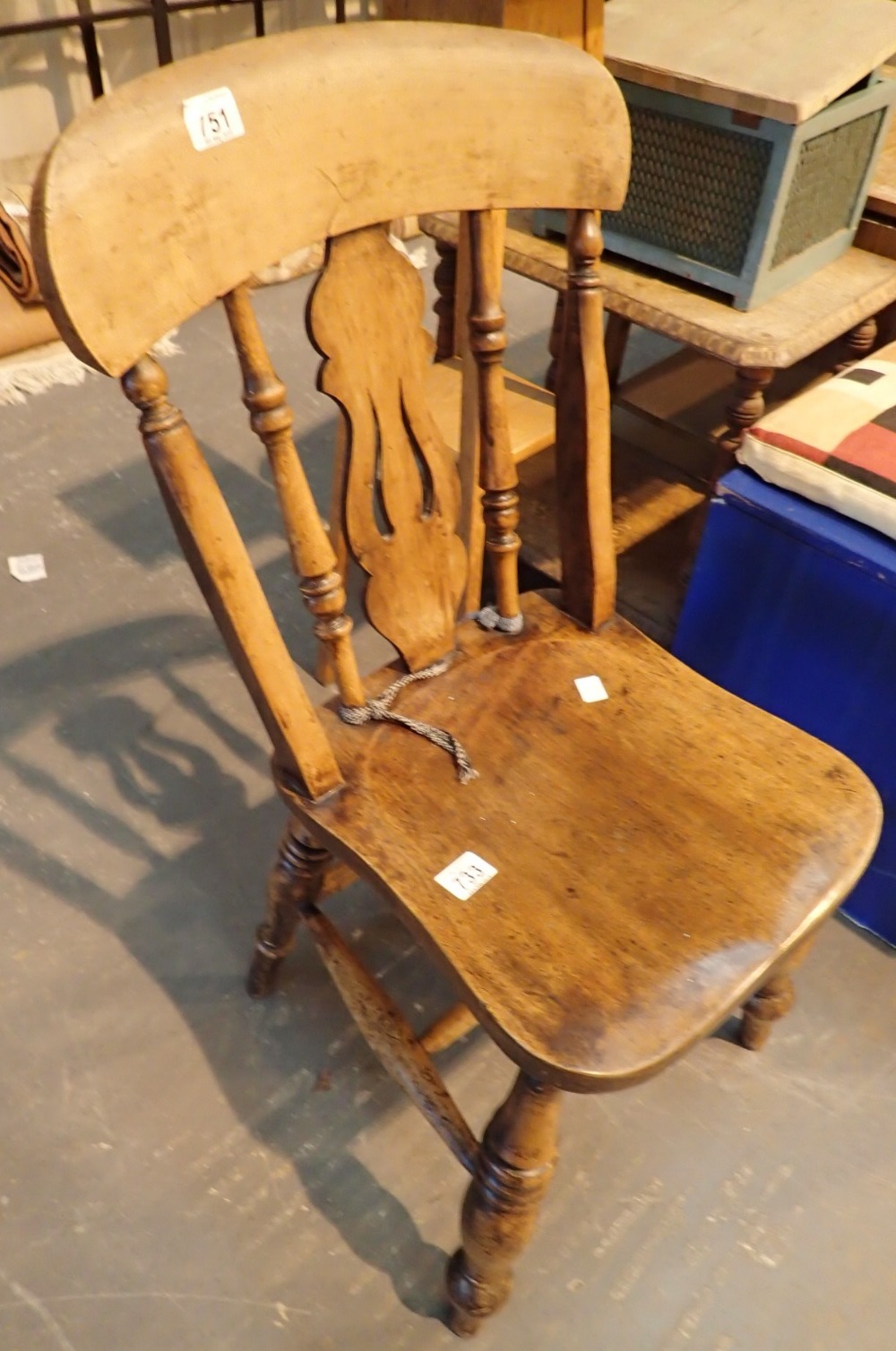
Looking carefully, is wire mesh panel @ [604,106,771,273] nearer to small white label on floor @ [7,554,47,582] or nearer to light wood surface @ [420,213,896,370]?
light wood surface @ [420,213,896,370]

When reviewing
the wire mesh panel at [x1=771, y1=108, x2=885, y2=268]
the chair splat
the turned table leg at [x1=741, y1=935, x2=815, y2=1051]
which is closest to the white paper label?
the chair splat

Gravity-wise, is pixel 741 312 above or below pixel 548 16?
below

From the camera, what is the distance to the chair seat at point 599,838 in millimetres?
716

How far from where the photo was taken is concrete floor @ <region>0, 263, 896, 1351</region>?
96 centimetres

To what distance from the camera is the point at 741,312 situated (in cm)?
126

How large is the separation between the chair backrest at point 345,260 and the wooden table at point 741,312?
0.38 m

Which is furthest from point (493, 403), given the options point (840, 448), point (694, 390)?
point (694, 390)

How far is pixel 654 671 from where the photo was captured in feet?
3.21

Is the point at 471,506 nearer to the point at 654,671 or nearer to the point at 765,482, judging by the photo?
the point at 654,671

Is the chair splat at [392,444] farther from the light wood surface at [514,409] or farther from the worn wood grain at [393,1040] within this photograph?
the light wood surface at [514,409]

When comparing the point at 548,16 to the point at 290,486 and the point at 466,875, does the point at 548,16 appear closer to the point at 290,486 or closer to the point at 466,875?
the point at 290,486

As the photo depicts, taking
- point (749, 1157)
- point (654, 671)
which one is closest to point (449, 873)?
point (654, 671)

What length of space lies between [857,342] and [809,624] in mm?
532

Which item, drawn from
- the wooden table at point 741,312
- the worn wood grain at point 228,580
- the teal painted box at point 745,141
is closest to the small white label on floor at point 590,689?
the worn wood grain at point 228,580
